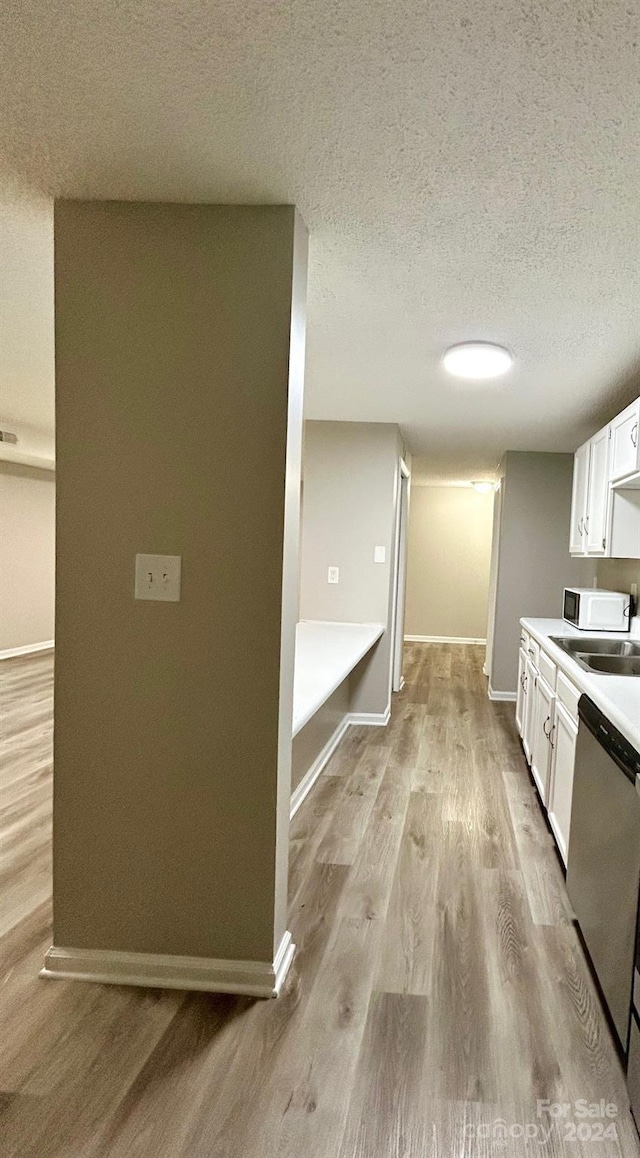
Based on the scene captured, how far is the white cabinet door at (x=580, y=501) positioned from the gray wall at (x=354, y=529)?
1238mm

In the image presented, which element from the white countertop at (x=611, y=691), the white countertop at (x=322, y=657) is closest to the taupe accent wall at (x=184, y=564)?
the white countertop at (x=322, y=657)

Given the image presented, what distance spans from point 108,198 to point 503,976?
2560mm

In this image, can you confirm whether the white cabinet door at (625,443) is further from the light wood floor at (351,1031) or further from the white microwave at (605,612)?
the light wood floor at (351,1031)

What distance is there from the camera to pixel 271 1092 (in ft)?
5.59

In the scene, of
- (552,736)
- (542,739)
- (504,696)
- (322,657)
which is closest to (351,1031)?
(552,736)

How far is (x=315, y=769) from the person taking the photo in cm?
406

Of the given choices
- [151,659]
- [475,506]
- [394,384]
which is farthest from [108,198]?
[475,506]

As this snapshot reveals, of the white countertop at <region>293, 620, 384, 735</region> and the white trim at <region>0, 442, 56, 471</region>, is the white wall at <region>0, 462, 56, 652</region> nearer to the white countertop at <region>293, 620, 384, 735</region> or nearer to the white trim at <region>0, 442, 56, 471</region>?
the white trim at <region>0, 442, 56, 471</region>

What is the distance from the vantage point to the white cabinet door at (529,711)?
407 cm

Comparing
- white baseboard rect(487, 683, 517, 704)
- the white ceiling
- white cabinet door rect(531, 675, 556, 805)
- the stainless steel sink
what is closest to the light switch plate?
the white ceiling

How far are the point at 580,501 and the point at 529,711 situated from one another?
56.9 inches

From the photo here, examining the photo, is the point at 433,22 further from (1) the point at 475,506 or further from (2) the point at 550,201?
(1) the point at 475,506

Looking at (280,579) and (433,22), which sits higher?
(433,22)

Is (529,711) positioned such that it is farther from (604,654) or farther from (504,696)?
(504,696)
